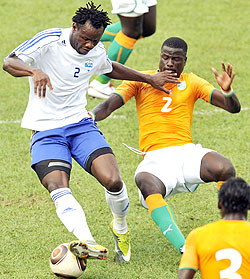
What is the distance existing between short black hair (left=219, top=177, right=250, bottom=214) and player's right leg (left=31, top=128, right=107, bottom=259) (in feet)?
4.84

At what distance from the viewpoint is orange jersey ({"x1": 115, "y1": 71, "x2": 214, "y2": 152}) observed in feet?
22.8

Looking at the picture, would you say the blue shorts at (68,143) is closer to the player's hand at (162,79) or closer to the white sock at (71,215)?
the white sock at (71,215)

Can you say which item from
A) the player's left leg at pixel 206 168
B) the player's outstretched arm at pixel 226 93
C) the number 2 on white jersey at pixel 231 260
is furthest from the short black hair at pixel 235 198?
the player's outstretched arm at pixel 226 93

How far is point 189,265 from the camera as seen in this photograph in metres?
4.42

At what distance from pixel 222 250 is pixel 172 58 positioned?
3.04 metres

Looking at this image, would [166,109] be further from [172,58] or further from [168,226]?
[168,226]

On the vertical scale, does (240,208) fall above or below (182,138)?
above

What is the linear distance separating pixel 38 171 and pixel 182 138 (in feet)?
→ 5.02

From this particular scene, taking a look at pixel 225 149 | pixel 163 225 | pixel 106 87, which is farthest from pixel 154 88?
pixel 106 87

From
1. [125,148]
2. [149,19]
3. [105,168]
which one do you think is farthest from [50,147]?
[149,19]

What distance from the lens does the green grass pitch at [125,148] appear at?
655 centimetres

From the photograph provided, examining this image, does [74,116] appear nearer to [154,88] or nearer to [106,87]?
[154,88]

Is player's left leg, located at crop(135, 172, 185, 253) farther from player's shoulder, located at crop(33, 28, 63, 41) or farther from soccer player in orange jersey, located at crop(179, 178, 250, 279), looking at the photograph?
soccer player in orange jersey, located at crop(179, 178, 250, 279)

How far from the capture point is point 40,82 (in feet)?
19.5
